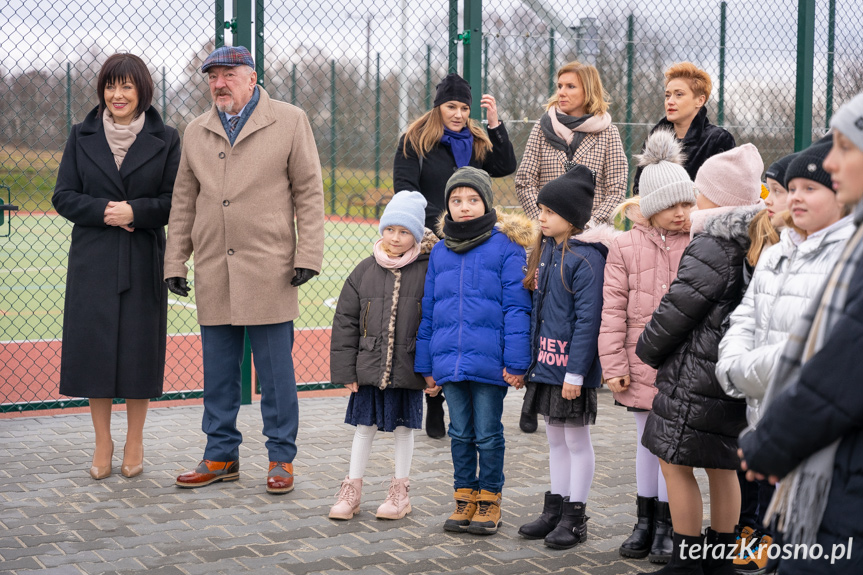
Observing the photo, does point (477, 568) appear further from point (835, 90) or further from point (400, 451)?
point (835, 90)

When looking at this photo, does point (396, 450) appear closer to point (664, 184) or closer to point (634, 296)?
point (634, 296)

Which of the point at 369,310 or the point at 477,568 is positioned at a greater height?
the point at 369,310

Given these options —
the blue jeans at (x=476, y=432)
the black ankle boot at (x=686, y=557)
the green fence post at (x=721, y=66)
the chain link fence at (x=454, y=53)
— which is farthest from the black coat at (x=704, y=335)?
the green fence post at (x=721, y=66)

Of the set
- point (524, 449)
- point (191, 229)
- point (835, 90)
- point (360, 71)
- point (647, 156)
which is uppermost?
point (360, 71)

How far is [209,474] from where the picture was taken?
475 centimetres

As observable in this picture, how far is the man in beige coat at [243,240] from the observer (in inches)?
187

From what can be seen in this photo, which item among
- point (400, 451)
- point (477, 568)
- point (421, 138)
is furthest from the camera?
point (421, 138)

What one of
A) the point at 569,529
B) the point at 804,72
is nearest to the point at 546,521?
the point at 569,529

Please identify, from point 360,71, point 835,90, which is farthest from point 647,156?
point 360,71

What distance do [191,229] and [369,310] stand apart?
1214mm

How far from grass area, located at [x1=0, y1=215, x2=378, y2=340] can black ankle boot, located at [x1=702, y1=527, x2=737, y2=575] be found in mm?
5829

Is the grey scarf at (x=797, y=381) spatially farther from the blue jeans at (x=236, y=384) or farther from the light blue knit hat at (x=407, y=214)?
the blue jeans at (x=236, y=384)

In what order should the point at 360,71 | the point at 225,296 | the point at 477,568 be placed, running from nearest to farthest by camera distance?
the point at 477,568, the point at 225,296, the point at 360,71

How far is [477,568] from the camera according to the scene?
3656mm
